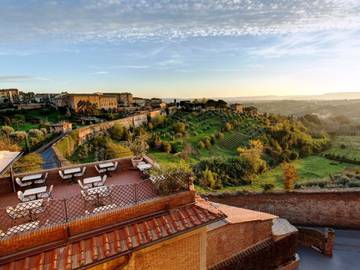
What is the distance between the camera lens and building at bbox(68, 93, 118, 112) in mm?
63062

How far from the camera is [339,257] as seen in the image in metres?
11.1

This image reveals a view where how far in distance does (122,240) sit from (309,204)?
12762 mm

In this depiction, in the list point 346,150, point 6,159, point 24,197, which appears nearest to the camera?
point 6,159

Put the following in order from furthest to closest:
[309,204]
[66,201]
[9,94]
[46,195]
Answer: [9,94] → [309,204] → [46,195] → [66,201]

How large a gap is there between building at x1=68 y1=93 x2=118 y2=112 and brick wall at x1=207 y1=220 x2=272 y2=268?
5630 cm

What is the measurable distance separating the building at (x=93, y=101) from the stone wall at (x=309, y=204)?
53481 millimetres

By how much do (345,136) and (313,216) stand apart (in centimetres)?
4969

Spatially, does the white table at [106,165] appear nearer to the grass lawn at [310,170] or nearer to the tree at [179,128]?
the grass lawn at [310,170]

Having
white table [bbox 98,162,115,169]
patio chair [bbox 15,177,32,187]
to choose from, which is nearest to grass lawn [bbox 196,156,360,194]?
white table [bbox 98,162,115,169]

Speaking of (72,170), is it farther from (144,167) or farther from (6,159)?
(144,167)

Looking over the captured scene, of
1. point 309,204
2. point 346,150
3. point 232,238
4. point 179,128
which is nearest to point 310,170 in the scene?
point 346,150

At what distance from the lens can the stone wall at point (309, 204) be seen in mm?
13078

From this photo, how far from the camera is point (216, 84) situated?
4084cm

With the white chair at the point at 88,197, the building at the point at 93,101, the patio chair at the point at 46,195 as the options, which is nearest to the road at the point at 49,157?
the patio chair at the point at 46,195
